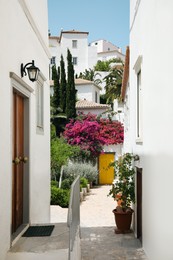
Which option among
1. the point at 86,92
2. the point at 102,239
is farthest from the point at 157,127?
the point at 86,92

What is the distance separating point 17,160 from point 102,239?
14.7 ft

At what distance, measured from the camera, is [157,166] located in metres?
6.05

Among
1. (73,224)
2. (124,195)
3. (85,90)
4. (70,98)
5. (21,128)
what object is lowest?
(124,195)

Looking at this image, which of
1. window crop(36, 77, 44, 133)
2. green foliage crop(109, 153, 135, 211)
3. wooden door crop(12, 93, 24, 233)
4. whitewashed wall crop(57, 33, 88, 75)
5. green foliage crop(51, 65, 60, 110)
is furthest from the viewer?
whitewashed wall crop(57, 33, 88, 75)

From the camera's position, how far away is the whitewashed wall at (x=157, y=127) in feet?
16.7

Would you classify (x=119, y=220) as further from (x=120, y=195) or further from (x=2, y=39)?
(x=2, y=39)

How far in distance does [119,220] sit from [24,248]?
5.29 metres

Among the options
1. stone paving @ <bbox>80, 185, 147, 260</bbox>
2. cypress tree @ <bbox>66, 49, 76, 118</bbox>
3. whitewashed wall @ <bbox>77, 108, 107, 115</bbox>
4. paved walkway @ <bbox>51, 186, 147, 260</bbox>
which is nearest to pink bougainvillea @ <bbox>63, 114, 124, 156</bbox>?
cypress tree @ <bbox>66, 49, 76, 118</bbox>

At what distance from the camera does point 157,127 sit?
597cm

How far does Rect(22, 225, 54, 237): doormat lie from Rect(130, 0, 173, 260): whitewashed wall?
188 centimetres

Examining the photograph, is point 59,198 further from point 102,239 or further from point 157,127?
point 157,127

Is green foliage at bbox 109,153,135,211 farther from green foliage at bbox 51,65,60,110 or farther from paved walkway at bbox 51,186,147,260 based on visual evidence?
green foliage at bbox 51,65,60,110

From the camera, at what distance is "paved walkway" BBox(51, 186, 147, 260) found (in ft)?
25.7

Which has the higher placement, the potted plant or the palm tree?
the palm tree
